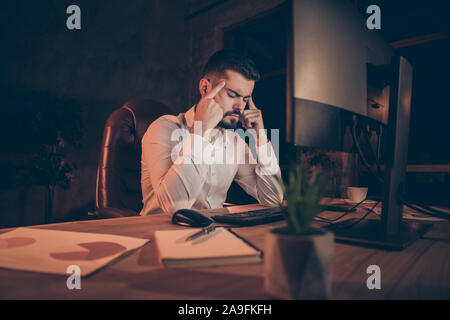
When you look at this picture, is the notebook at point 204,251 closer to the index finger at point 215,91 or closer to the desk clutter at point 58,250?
the desk clutter at point 58,250

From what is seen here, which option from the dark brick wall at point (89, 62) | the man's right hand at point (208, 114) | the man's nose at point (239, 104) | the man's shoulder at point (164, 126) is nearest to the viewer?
the man's right hand at point (208, 114)

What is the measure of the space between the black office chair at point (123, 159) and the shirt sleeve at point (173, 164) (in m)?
0.08

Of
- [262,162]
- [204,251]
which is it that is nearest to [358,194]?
[262,162]

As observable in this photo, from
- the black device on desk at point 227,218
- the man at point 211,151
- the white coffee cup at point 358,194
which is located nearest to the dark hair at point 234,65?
the man at point 211,151

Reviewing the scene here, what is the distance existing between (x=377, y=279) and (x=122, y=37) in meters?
3.67

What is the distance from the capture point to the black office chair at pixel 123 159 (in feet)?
4.71

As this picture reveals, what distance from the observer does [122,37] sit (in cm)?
337

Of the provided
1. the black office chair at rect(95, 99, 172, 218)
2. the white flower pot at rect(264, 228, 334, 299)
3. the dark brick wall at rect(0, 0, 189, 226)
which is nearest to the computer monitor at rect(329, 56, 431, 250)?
the white flower pot at rect(264, 228, 334, 299)

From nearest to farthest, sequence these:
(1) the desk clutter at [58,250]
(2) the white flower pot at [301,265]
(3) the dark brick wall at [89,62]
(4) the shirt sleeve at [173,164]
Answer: (2) the white flower pot at [301,265] → (1) the desk clutter at [58,250] → (4) the shirt sleeve at [173,164] → (3) the dark brick wall at [89,62]

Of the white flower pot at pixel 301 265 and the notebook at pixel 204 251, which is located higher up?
the white flower pot at pixel 301 265

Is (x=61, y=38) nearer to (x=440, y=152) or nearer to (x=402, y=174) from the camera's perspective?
(x=402, y=174)

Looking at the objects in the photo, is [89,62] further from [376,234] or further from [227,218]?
[376,234]

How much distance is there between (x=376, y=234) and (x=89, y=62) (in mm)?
3290

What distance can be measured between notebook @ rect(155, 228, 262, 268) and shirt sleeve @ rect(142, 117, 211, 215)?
494 mm
